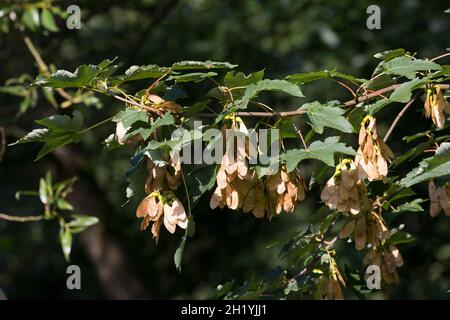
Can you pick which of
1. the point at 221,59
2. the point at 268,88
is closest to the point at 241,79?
the point at 268,88

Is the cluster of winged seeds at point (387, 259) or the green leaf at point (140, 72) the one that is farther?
the cluster of winged seeds at point (387, 259)

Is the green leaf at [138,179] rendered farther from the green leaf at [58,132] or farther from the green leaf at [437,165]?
the green leaf at [437,165]

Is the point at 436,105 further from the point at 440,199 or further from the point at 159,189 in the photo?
the point at 159,189

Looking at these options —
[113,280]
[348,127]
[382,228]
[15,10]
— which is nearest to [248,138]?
[348,127]

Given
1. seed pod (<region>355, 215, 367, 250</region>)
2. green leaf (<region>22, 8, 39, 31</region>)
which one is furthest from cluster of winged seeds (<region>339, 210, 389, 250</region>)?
green leaf (<region>22, 8, 39, 31</region>)

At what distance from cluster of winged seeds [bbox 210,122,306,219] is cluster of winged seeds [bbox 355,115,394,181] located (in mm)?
130

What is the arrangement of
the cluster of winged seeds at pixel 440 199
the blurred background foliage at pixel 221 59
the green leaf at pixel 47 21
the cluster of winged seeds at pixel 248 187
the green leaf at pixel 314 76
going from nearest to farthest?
the cluster of winged seeds at pixel 248 187, the green leaf at pixel 314 76, the cluster of winged seeds at pixel 440 199, the green leaf at pixel 47 21, the blurred background foliage at pixel 221 59

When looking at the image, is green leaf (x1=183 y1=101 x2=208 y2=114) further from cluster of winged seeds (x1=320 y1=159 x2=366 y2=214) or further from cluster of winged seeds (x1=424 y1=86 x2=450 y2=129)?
cluster of winged seeds (x1=424 y1=86 x2=450 y2=129)

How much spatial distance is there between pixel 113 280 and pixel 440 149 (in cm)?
294

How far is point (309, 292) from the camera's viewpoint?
6.52ft

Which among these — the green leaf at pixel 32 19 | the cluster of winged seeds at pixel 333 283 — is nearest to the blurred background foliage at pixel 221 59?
the green leaf at pixel 32 19

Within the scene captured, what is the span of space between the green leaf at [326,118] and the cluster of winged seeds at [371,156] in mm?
36

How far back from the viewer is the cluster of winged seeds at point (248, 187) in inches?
56.3
